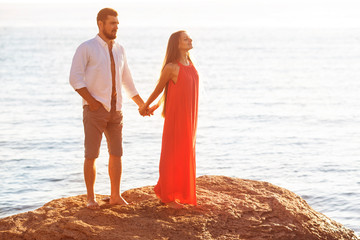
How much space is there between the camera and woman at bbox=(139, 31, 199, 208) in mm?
6121

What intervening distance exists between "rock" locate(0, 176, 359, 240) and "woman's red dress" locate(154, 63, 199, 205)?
0.18m

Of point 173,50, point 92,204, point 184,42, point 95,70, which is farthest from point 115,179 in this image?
point 184,42

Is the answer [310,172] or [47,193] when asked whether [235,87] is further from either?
[47,193]

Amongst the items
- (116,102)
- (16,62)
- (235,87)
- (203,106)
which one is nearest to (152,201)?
(116,102)

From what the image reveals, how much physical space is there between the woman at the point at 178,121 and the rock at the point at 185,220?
19cm

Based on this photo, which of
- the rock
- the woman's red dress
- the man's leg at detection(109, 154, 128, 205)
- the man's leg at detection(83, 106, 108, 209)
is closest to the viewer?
the rock

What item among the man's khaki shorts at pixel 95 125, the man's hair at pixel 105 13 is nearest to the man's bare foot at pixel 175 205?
the man's khaki shorts at pixel 95 125

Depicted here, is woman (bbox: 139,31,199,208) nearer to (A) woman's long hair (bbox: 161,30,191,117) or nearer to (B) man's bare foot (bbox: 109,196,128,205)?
(A) woman's long hair (bbox: 161,30,191,117)

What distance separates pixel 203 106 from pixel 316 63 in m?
24.8

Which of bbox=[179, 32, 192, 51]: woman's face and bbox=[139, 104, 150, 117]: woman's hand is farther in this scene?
bbox=[139, 104, 150, 117]: woman's hand

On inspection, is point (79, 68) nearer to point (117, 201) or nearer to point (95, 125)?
point (95, 125)

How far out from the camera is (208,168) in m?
12.0

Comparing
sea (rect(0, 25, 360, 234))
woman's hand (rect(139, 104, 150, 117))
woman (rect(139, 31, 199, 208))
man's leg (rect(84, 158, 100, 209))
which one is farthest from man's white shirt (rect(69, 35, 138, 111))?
sea (rect(0, 25, 360, 234))

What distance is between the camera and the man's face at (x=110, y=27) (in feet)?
19.7
